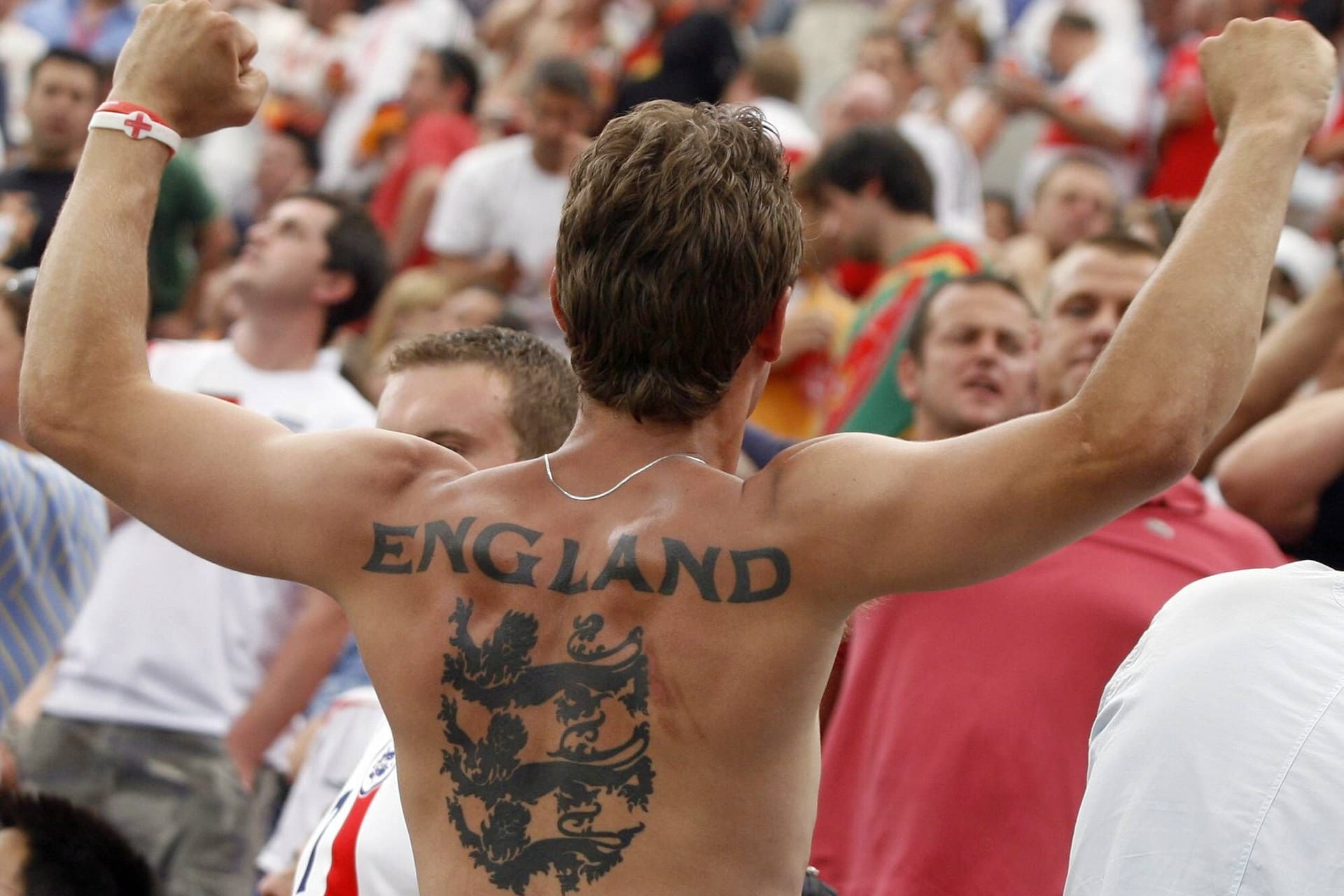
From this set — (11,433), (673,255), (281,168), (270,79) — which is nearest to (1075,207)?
(11,433)

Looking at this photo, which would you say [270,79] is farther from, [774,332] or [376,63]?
[774,332]

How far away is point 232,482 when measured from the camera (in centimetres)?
199

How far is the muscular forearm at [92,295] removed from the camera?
1993mm

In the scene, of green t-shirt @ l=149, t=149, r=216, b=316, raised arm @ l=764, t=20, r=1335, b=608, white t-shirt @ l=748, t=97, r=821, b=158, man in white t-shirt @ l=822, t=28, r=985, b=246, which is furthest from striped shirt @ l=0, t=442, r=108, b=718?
man in white t-shirt @ l=822, t=28, r=985, b=246

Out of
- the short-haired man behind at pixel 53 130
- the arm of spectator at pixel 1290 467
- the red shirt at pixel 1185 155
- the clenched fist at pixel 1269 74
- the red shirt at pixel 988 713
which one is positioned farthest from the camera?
the red shirt at pixel 1185 155

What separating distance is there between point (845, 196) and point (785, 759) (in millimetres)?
4493

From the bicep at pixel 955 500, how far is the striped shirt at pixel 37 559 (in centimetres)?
273

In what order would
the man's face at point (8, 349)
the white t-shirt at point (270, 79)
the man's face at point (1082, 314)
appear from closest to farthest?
the man's face at point (1082, 314) → the man's face at point (8, 349) → the white t-shirt at point (270, 79)

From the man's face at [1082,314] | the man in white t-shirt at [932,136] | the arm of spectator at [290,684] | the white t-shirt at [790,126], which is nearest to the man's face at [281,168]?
the white t-shirt at [790,126]

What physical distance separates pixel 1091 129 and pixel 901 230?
9.25ft

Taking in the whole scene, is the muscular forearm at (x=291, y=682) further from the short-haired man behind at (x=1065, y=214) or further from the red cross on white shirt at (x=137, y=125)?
the short-haired man behind at (x=1065, y=214)

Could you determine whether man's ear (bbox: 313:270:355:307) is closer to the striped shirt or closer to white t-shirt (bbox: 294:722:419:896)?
the striped shirt

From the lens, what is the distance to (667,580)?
1.92 meters

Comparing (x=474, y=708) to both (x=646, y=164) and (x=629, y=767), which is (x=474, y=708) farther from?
(x=646, y=164)
